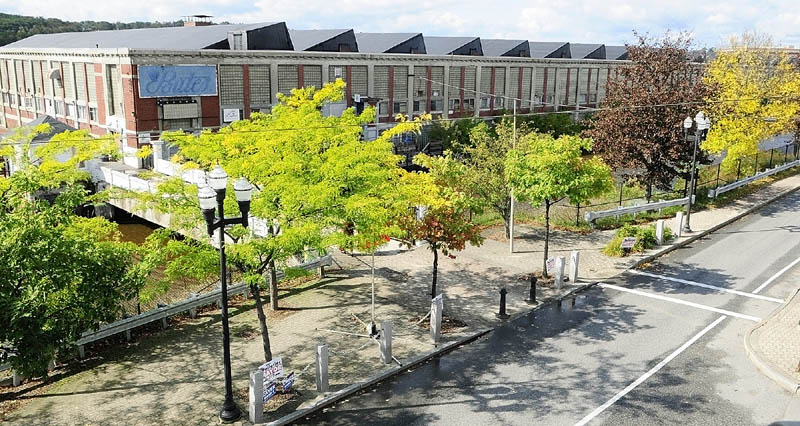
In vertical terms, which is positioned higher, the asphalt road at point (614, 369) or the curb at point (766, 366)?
the curb at point (766, 366)

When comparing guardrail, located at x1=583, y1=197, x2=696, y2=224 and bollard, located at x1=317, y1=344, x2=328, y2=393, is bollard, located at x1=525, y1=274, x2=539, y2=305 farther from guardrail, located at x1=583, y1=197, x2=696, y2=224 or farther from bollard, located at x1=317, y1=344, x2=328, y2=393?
guardrail, located at x1=583, y1=197, x2=696, y2=224

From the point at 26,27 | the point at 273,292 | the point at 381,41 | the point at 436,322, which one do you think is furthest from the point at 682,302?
the point at 26,27

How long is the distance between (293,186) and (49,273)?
4.99m

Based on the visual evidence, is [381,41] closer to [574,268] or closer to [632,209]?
[632,209]

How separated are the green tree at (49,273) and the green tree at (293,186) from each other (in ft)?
5.35

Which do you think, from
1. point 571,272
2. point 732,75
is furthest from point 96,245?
point 732,75

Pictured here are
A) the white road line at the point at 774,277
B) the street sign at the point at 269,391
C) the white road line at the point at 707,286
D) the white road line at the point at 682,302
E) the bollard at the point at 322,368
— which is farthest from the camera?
the white road line at the point at 774,277

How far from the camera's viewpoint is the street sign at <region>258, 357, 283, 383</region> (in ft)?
40.8

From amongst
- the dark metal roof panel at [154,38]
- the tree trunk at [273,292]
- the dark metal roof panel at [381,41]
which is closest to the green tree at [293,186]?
the tree trunk at [273,292]

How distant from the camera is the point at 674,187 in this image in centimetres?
3459

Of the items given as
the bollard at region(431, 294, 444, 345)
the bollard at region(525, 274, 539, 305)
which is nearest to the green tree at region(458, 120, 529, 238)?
the bollard at region(525, 274, 539, 305)

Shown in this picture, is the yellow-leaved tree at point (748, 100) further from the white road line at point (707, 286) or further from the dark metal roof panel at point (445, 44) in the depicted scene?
the dark metal roof panel at point (445, 44)

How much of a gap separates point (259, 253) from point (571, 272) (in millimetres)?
11199

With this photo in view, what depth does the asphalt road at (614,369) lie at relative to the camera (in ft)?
41.3
